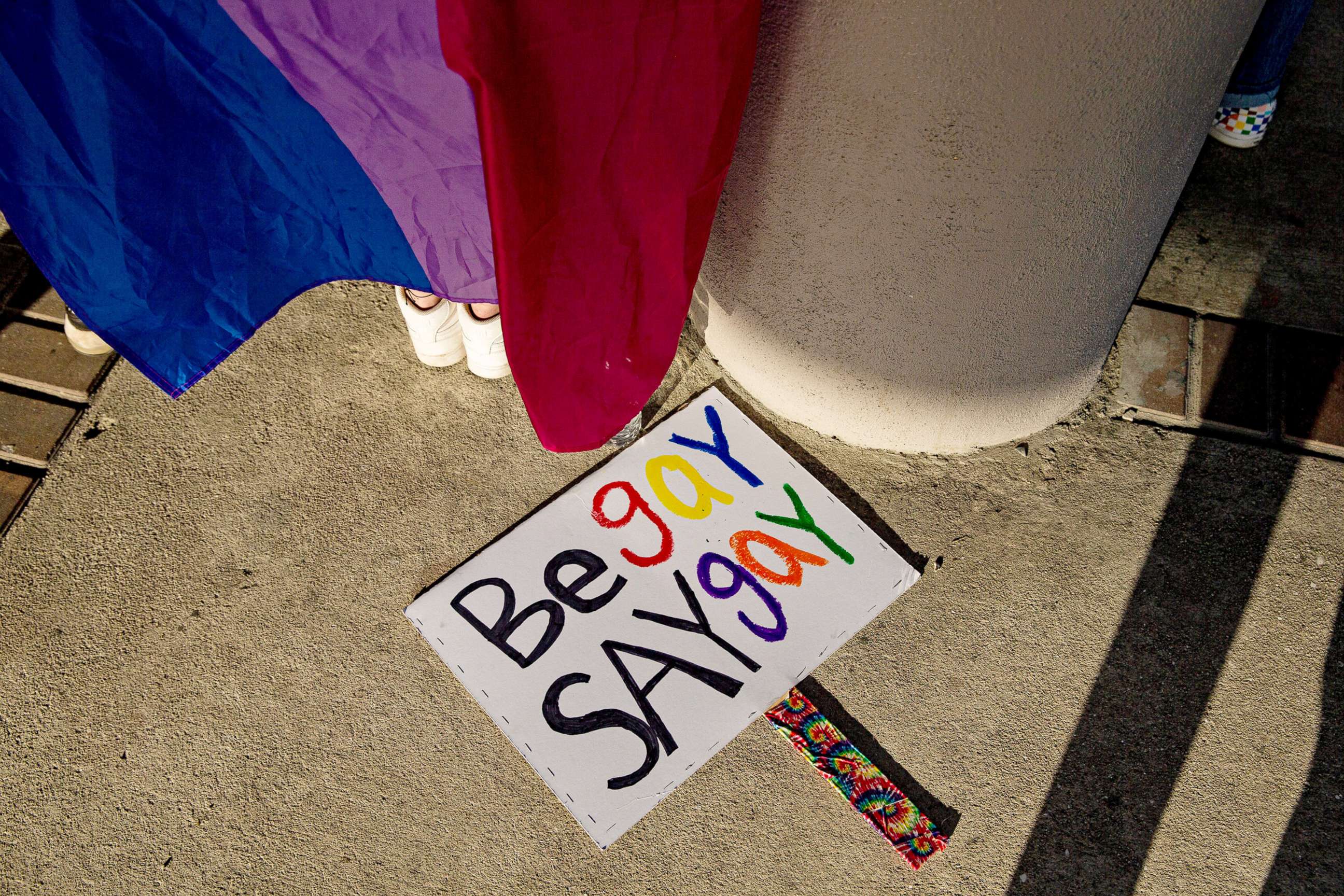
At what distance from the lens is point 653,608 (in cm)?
192

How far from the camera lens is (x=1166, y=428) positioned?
2146 millimetres

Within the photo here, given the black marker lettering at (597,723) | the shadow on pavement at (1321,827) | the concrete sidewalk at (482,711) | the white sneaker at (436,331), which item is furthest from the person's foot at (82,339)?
the shadow on pavement at (1321,827)

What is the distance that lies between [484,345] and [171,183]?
73cm

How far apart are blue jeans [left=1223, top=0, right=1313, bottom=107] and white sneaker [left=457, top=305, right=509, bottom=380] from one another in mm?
1797

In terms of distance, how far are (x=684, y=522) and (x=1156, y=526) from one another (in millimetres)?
935

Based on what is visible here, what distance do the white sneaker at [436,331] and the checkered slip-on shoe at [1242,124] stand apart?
1.88 metres

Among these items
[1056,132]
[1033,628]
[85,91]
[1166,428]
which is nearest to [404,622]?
[85,91]

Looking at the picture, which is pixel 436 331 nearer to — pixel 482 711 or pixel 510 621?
pixel 510 621

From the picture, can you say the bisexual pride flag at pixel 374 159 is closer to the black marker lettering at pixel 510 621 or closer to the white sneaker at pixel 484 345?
the white sneaker at pixel 484 345

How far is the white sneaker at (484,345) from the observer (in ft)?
6.81

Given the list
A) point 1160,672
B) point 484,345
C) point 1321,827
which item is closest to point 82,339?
point 484,345

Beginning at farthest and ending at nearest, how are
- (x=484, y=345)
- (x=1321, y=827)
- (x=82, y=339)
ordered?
1. (x=82, y=339)
2. (x=484, y=345)
3. (x=1321, y=827)

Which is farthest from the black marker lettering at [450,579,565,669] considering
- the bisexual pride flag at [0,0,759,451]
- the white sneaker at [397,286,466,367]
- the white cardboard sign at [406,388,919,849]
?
the white sneaker at [397,286,466,367]

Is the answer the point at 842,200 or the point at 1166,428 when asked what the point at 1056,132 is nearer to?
the point at 842,200
